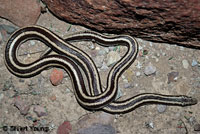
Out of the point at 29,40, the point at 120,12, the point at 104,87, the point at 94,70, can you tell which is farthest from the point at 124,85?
the point at 29,40

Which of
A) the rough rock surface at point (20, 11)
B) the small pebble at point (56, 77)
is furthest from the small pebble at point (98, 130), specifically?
the rough rock surface at point (20, 11)

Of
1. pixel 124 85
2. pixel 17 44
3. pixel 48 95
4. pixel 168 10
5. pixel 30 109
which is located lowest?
pixel 30 109

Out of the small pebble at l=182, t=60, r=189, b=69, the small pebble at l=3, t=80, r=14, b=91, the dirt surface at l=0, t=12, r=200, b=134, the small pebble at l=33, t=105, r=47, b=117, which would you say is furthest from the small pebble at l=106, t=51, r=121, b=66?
the small pebble at l=3, t=80, r=14, b=91

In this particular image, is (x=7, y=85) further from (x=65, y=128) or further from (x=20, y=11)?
(x=20, y=11)

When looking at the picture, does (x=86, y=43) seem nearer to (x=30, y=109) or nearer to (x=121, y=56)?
(x=121, y=56)

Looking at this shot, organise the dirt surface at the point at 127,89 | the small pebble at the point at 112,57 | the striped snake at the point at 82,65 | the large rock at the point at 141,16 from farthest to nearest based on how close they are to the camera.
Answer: the small pebble at the point at 112,57 → the dirt surface at the point at 127,89 → the striped snake at the point at 82,65 → the large rock at the point at 141,16

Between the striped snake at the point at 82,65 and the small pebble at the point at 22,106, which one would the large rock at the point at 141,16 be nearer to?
the striped snake at the point at 82,65
